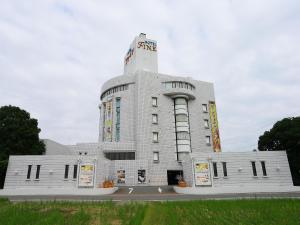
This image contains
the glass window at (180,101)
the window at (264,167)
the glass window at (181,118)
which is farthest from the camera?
the glass window at (180,101)

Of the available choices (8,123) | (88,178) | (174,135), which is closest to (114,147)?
(174,135)

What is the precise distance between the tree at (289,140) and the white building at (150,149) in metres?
2.20

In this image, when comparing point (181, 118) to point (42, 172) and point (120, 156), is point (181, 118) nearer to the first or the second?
point (120, 156)

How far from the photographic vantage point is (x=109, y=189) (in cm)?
2972

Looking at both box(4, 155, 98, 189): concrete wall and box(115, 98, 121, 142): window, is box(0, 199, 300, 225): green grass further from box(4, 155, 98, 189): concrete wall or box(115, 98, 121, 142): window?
box(115, 98, 121, 142): window

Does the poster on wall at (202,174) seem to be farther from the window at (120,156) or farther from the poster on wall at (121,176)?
the window at (120,156)

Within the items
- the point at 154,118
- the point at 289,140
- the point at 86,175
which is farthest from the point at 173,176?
A: the point at 289,140

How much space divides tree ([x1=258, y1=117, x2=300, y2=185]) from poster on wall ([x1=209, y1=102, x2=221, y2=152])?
17189 mm

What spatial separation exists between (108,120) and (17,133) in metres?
22.4

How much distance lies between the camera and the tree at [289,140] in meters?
32.5

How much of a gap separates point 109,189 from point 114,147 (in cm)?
1859

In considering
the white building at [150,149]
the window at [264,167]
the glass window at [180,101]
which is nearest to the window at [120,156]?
the white building at [150,149]

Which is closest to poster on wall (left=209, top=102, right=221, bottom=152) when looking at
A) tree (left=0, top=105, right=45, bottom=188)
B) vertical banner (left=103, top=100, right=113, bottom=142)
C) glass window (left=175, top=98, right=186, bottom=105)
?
glass window (left=175, top=98, right=186, bottom=105)

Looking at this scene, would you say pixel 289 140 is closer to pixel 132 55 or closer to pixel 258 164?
pixel 258 164
